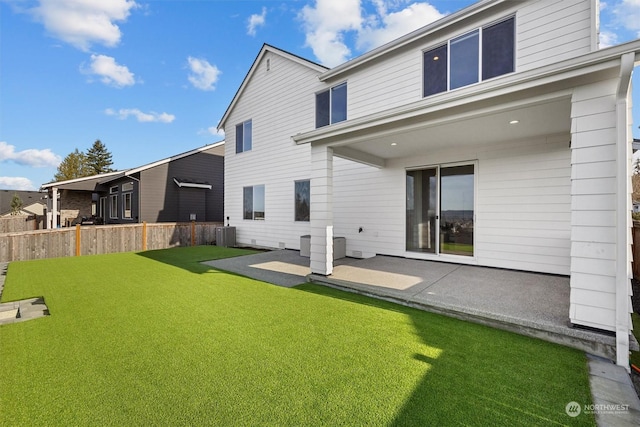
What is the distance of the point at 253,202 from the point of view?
11.1 m

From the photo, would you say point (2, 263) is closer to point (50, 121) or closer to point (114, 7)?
point (114, 7)

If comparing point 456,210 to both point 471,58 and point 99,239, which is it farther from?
point 99,239

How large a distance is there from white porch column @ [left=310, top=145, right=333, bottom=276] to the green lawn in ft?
3.93

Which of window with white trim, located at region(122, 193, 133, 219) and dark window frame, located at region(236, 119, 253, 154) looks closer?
dark window frame, located at region(236, 119, 253, 154)

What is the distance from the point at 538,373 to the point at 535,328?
0.85m

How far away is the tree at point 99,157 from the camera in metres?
37.5

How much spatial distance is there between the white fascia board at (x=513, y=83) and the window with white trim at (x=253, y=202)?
6563 millimetres

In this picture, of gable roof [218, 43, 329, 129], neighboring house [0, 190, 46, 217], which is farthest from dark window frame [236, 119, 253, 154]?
neighboring house [0, 190, 46, 217]

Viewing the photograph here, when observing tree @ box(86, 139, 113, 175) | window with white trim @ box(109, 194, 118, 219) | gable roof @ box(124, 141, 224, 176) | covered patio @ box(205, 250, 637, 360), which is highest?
tree @ box(86, 139, 113, 175)

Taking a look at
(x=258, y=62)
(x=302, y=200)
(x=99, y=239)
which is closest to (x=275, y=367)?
(x=302, y=200)

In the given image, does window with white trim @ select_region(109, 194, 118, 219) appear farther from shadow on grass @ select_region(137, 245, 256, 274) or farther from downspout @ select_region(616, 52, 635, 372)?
downspout @ select_region(616, 52, 635, 372)

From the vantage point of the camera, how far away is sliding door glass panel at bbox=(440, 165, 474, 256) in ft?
20.2

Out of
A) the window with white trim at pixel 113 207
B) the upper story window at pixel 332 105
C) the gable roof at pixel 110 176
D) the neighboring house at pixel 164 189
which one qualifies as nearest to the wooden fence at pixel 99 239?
the neighboring house at pixel 164 189

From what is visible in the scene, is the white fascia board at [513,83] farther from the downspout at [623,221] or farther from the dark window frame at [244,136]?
the dark window frame at [244,136]
